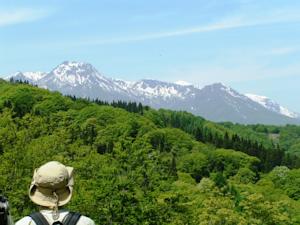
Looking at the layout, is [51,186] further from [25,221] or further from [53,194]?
[25,221]

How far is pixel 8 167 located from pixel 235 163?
13267cm

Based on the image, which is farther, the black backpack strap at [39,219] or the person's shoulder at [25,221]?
the black backpack strap at [39,219]

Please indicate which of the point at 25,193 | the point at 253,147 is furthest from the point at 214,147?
the point at 25,193

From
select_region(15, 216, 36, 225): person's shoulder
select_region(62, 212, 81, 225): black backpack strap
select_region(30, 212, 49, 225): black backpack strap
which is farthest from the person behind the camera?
select_region(62, 212, 81, 225): black backpack strap

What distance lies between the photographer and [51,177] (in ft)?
17.1

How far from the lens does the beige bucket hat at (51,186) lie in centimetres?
521

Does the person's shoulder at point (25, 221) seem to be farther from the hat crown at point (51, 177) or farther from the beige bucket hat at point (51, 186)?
the hat crown at point (51, 177)

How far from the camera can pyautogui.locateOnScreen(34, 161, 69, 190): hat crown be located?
17.1ft

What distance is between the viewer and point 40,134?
42.2 meters

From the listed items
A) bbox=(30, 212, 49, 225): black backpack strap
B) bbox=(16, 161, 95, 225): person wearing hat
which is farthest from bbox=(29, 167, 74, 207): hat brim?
bbox=(30, 212, 49, 225): black backpack strap

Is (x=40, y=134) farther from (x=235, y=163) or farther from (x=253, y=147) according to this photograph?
(x=253, y=147)

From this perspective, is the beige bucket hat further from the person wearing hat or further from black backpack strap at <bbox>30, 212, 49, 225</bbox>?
black backpack strap at <bbox>30, 212, 49, 225</bbox>

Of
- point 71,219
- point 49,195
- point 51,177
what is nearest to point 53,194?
point 49,195

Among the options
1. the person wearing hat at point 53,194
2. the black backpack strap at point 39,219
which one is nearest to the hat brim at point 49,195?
the person wearing hat at point 53,194
